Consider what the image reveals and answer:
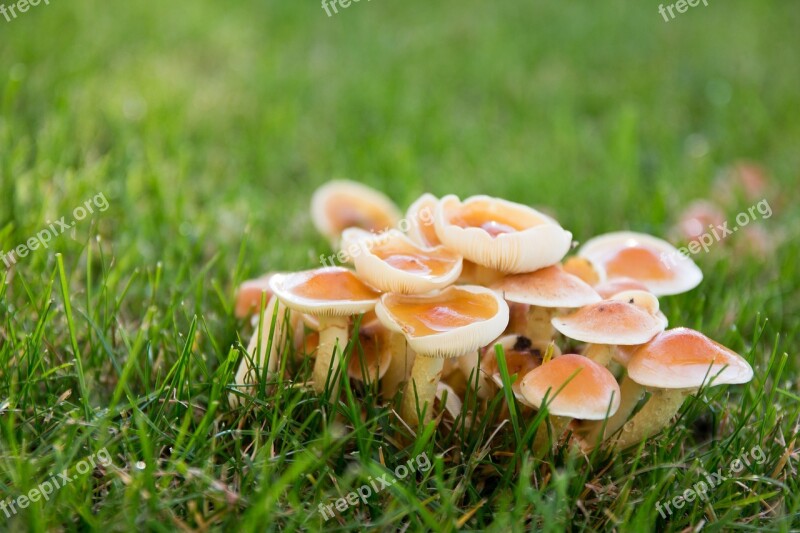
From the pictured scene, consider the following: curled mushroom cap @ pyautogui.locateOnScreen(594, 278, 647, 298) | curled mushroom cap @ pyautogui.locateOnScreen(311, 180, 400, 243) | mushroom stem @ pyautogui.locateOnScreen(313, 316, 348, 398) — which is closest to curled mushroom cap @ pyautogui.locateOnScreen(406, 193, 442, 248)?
mushroom stem @ pyautogui.locateOnScreen(313, 316, 348, 398)

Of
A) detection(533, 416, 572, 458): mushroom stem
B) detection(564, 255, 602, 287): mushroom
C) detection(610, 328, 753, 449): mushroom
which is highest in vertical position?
Answer: detection(564, 255, 602, 287): mushroom

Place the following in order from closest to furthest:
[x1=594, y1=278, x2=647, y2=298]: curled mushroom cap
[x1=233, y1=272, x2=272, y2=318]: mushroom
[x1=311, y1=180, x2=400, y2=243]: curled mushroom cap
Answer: [x1=594, y1=278, x2=647, y2=298]: curled mushroom cap → [x1=233, y1=272, x2=272, y2=318]: mushroom → [x1=311, y1=180, x2=400, y2=243]: curled mushroom cap

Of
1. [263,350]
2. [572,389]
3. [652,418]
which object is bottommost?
[652,418]

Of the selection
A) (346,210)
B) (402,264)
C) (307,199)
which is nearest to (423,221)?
(402,264)

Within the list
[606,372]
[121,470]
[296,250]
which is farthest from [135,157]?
[606,372]

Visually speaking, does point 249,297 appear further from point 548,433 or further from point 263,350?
point 548,433

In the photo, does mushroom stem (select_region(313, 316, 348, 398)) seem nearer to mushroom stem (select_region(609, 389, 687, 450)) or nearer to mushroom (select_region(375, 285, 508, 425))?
mushroom (select_region(375, 285, 508, 425))

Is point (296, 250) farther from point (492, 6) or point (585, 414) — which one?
point (492, 6)
